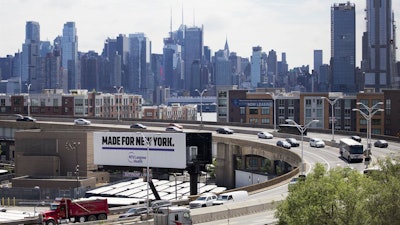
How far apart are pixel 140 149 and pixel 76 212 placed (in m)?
25.2

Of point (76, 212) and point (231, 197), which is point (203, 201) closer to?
point (231, 197)

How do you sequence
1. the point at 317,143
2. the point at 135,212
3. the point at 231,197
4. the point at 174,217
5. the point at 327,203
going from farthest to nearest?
the point at 317,143 → the point at 231,197 → the point at 135,212 → the point at 174,217 → the point at 327,203

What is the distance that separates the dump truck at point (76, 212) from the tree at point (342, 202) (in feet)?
52.7

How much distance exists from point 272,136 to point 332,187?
71.1 meters

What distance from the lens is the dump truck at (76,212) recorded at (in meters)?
49.7

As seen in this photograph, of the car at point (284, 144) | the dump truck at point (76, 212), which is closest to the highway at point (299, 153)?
the car at point (284, 144)

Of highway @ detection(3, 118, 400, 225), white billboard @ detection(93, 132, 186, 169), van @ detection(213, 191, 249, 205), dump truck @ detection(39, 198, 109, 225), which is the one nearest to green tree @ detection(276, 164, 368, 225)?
highway @ detection(3, 118, 400, 225)

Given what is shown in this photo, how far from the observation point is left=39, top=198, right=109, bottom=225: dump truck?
49694 mm

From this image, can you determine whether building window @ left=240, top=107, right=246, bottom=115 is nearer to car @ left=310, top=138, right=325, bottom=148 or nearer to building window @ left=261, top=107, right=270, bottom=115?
building window @ left=261, top=107, right=270, bottom=115

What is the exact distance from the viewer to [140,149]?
248 feet

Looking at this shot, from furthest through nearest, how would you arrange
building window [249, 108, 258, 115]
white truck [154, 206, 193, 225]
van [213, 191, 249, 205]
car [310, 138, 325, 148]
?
building window [249, 108, 258, 115] < car [310, 138, 325, 148] < van [213, 191, 249, 205] < white truck [154, 206, 193, 225]

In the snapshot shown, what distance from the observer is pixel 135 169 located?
76.9 metres

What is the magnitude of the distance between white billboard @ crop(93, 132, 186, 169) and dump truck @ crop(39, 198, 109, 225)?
64.0 ft

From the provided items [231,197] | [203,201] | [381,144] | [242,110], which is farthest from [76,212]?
[242,110]
